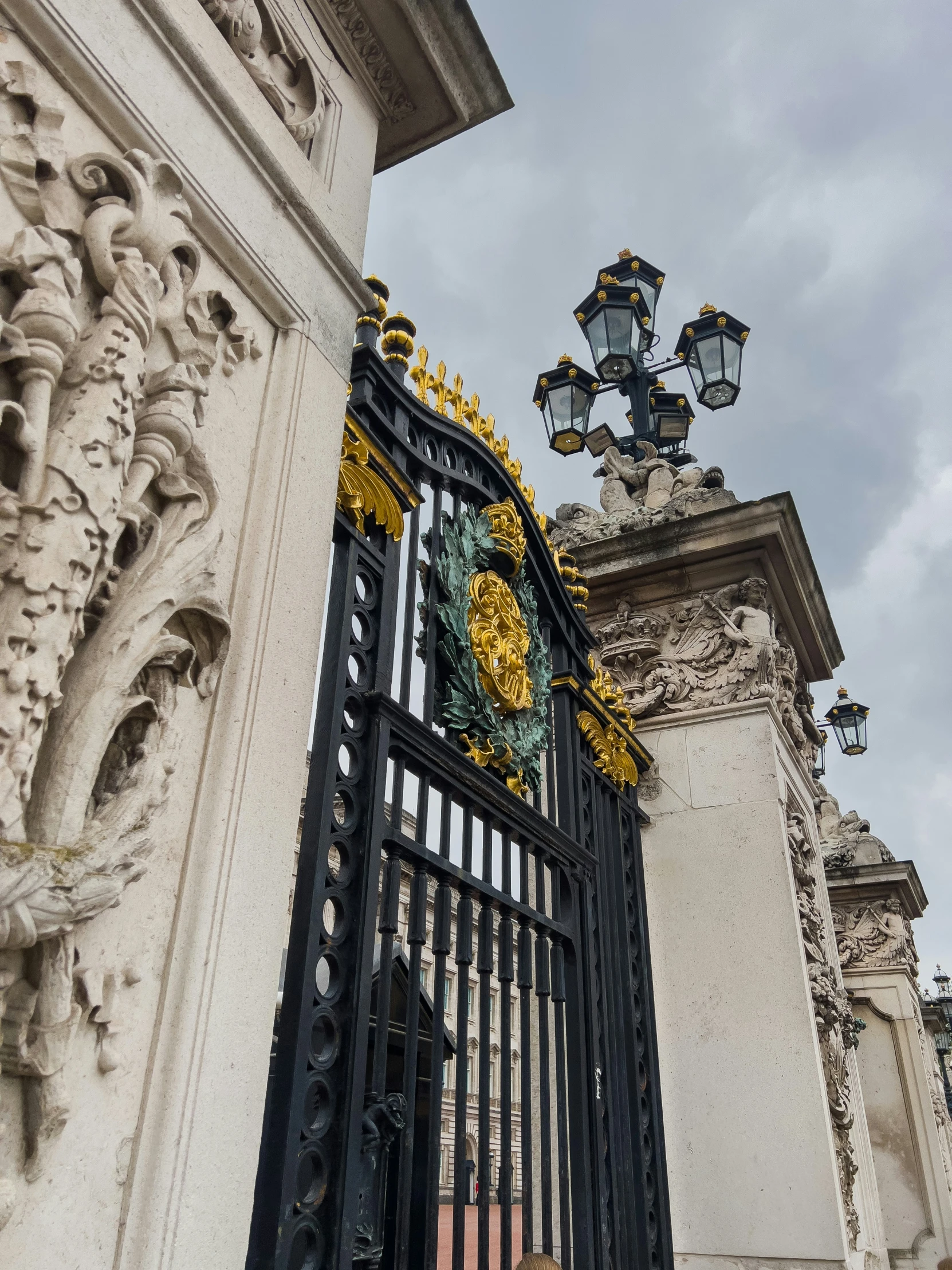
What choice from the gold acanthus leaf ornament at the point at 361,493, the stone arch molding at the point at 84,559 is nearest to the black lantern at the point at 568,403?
the gold acanthus leaf ornament at the point at 361,493

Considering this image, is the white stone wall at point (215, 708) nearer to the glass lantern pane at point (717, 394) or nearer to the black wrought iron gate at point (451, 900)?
the black wrought iron gate at point (451, 900)

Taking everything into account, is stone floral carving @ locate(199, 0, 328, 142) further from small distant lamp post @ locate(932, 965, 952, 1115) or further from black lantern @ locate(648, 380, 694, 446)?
small distant lamp post @ locate(932, 965, 952, 1115)

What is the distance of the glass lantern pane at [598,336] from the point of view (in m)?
6.30

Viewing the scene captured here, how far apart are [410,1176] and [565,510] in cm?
472

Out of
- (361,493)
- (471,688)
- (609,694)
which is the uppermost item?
(609,694)

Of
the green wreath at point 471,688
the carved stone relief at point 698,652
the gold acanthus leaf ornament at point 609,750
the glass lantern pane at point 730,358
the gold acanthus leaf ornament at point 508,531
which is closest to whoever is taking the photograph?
the green wreath at point 471,688

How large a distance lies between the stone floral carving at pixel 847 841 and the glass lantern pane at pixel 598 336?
8082 mm

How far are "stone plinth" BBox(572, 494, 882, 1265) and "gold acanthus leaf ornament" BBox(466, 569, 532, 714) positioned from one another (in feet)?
5.90

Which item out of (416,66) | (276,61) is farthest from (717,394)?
(276,61)

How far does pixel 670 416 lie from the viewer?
7117mm

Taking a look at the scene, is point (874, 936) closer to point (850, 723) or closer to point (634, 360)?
point (850, 723)

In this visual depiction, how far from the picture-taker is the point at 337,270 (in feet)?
9.30

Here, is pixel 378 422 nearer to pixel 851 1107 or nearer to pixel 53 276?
pixel 53 276

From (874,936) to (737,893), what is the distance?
30.3ft
